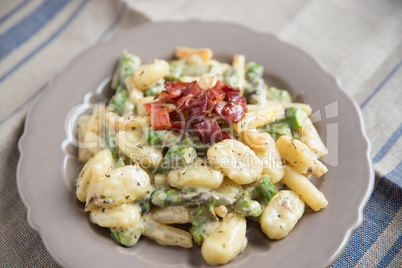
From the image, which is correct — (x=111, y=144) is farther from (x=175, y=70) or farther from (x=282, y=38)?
(x=282, y=38)

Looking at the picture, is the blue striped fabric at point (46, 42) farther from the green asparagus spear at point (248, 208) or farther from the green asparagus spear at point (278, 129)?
the green asparagus spear at point (248, 208)

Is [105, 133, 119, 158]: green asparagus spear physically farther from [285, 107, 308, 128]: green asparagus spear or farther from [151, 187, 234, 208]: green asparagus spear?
→ [285, 107, 308, 128]: green asparagus spear

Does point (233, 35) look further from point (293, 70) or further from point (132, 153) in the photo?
point (132, 153)

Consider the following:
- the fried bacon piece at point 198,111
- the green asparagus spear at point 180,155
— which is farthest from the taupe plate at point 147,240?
the fried bacon piece at point 198,111

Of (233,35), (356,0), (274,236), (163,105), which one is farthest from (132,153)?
(356,0)

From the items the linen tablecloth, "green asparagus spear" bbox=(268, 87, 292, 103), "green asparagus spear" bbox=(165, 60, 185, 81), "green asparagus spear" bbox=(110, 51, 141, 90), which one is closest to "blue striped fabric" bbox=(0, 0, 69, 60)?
the linen tablecloth

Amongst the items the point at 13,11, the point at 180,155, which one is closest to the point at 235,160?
the point at 180,155

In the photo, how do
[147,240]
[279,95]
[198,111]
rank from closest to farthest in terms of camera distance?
[147,240] → [198,111] → [279,95]

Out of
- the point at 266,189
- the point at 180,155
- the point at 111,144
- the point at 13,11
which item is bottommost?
the point at 13,11
